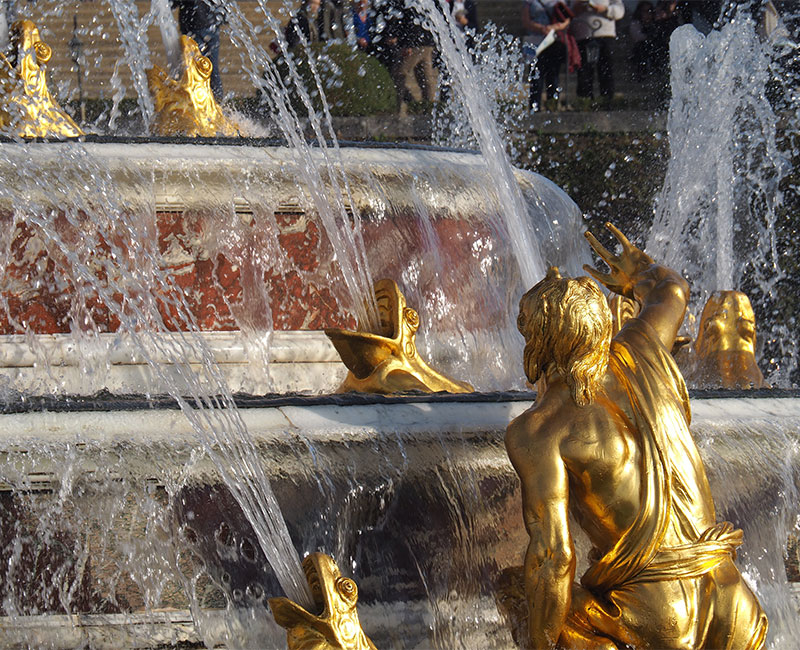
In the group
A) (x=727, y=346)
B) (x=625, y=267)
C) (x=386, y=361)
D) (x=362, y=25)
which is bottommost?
(x=727, y=346)

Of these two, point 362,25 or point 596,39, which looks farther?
point 596,39

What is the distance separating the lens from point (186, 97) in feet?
18.2

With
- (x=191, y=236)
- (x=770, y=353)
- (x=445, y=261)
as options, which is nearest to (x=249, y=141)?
(x=191, y=236)

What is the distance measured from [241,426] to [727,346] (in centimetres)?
218

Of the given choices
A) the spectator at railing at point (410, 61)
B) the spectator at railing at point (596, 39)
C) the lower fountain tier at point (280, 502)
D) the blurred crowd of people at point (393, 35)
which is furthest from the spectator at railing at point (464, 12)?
the lower fountain tier at point (280, 502)

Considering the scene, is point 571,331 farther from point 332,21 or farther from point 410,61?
point 332,21

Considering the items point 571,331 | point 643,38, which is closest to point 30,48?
point 571,331

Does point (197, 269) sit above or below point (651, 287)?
below

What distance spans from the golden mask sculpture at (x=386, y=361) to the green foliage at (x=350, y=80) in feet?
26.4

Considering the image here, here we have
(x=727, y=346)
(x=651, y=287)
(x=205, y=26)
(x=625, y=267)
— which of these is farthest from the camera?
(x=205, y=26)

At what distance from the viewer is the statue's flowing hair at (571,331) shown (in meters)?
2.59

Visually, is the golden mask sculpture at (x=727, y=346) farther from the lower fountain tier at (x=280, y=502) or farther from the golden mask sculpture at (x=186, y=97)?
the golden mask sculpture at (x=186, y=97)

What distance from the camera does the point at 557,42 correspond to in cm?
1154

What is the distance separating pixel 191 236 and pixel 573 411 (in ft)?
6.57
